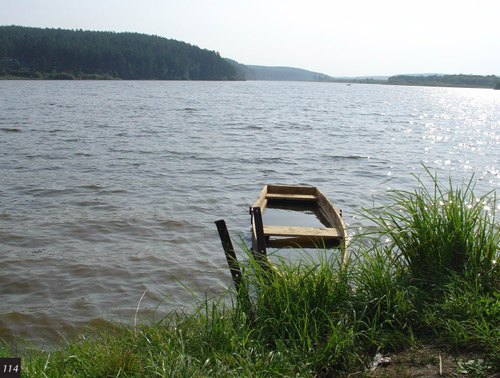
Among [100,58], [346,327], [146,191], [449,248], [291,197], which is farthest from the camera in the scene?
[100,58]

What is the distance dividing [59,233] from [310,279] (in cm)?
570

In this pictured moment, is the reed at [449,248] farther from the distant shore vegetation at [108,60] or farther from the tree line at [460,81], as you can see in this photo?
the tree line at [460,81]

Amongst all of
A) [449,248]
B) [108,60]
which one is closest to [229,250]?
[449,248]

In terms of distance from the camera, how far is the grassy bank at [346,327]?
119 inches

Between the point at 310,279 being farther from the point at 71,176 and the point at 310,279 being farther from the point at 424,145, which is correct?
the point at 424,145

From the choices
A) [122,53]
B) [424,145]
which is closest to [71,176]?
[424,145]

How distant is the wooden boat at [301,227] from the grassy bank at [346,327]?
1.59 metres

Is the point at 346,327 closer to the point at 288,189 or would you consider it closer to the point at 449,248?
the point at 449,248

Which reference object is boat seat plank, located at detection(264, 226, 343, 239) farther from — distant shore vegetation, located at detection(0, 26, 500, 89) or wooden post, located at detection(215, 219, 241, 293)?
distant shore vegetation, located at detection(0, 26, 500, 89)

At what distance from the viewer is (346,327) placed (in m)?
3.46

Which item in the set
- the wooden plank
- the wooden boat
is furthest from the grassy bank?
the wooden plank

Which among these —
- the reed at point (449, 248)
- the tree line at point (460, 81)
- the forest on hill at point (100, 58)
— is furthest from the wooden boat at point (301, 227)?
the tree line at point (460, 81)

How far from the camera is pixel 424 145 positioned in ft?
68.9

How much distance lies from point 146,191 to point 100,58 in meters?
116
